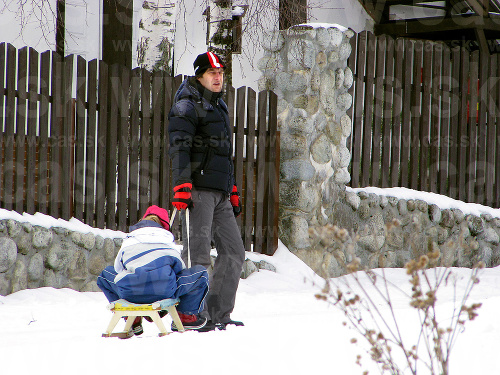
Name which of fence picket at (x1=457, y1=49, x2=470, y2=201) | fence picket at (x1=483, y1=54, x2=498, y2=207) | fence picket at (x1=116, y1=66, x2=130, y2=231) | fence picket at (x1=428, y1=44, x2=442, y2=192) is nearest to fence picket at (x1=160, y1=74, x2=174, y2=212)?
fence picket at (x1=116, y1=66, x2=130, y2=231)

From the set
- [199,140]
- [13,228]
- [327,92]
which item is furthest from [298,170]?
[13,228]

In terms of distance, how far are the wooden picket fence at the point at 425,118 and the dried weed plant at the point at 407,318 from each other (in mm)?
1648

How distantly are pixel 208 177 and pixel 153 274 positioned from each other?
756mm

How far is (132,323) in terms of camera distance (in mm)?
3453

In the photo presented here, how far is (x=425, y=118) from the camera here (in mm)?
7305

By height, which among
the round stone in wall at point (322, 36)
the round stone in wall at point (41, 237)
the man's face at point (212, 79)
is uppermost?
the round stone in wall at point (322, 36)

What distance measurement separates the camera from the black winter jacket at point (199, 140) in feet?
12.3

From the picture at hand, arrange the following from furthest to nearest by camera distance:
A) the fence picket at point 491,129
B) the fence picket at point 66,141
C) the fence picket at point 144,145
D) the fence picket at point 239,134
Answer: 1. the fence picket at point 491,129
2. the fence picket at point 239,134
3. the fence picket at point 144,145
4. the fence picket at point 66,141

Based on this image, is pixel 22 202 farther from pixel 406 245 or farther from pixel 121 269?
pixel 406 245

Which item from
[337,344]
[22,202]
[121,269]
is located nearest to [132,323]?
[121,269]

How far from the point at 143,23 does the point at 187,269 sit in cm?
348

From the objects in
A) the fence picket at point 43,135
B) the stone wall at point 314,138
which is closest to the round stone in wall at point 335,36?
the stone wall at point 314,138

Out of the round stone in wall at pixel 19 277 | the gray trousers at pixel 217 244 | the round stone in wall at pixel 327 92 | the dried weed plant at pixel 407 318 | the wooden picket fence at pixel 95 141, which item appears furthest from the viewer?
the round stone in wall at pixel 327 92

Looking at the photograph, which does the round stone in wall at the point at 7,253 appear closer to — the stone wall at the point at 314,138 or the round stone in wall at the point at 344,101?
the stone wall at the point at 314,138
